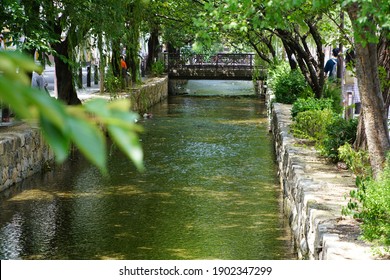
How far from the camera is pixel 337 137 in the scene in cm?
1172

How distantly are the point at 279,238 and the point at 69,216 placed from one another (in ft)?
10.5

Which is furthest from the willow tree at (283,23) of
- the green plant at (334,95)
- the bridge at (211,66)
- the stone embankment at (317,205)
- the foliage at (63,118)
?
the bridge at (211,66)

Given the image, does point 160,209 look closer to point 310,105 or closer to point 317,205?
point 317,205

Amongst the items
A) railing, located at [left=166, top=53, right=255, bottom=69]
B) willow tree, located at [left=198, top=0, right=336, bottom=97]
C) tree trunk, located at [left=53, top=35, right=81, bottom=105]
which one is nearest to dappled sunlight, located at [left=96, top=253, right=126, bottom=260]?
willow tree, located at [left=198, top=0, right=336, bottom=97]

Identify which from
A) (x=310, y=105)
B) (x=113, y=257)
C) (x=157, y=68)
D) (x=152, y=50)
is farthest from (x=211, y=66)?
(x=113, y=257)

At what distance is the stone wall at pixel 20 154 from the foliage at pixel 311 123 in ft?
15.9

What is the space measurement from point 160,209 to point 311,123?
135 inches

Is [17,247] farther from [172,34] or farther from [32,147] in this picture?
[172,34]

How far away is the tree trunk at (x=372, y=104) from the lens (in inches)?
348

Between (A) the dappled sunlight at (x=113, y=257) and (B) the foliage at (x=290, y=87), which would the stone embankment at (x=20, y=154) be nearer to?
(A) the dappled sunlight at (x=113, y=257)

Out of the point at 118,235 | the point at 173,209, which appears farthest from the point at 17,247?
the point at 173,209

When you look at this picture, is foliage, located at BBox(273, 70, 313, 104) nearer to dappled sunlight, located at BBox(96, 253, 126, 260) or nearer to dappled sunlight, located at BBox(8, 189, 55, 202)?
dappled sunlight, located at BBox(8, 189, 55, 202)

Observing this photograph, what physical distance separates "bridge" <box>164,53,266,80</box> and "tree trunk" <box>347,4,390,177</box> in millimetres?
29000

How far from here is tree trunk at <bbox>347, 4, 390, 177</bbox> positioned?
885 centimetres
